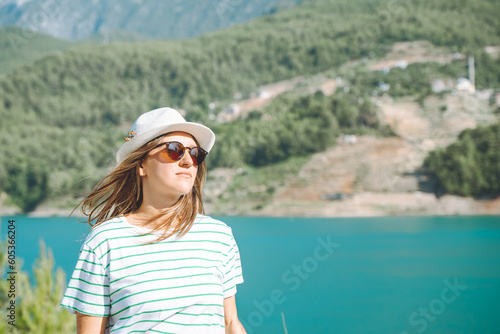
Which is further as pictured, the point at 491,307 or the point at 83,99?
the point at 83,99

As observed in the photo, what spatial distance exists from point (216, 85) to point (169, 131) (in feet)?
264

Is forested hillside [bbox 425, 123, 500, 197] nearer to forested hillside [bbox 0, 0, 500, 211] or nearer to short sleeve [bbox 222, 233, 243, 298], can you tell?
forested hillside [bbox 0, 0, 500, 211]

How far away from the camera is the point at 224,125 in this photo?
59625mm

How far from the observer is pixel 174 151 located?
160 centimetres

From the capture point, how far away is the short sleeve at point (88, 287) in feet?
4.72

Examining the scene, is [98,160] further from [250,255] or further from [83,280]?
[83,280]

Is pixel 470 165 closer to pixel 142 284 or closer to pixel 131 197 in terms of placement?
pixel 131 197

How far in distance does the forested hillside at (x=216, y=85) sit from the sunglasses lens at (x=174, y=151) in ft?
162

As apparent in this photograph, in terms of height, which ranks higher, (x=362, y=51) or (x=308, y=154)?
(x=362, y=51)

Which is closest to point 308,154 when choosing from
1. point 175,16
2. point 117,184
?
point 117,184

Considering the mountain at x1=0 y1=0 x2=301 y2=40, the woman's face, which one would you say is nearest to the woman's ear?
the woman's face

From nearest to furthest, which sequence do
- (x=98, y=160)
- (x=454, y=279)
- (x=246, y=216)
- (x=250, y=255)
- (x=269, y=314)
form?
(x=269, y=314)
(x=454, y=279)
(x=250, y=255)
(x=246, y=216)
(x=98, y=160)

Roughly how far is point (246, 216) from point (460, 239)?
20.3m

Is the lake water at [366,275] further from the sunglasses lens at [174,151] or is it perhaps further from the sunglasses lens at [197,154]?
the sunglasses lens at [174,151]
